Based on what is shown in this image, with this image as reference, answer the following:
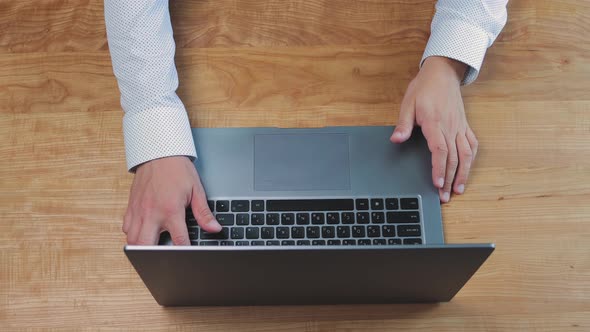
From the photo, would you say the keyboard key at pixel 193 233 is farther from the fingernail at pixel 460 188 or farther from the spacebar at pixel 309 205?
the fingernail at pixel 460 188

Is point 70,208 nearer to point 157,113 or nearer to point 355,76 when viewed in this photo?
point 157,113

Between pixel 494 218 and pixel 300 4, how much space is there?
506mm

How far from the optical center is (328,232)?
837 mm

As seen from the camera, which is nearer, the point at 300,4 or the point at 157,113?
the point at 157,113

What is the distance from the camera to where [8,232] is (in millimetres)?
878

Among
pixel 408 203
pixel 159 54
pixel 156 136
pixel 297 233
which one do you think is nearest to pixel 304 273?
pixel 297 233

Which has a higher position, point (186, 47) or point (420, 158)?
point (186, 47)

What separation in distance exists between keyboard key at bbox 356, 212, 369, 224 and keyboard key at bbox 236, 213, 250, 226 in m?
0.17

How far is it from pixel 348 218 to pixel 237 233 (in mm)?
168

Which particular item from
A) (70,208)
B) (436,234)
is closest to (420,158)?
(436,234)

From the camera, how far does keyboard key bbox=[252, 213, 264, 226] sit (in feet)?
2.76

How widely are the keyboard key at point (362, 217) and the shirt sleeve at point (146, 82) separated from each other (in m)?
0.27

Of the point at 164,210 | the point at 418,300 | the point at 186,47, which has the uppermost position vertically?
the point at 186,47

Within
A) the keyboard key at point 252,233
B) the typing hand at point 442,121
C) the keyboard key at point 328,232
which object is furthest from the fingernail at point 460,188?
the keyboard key at point 252,233
